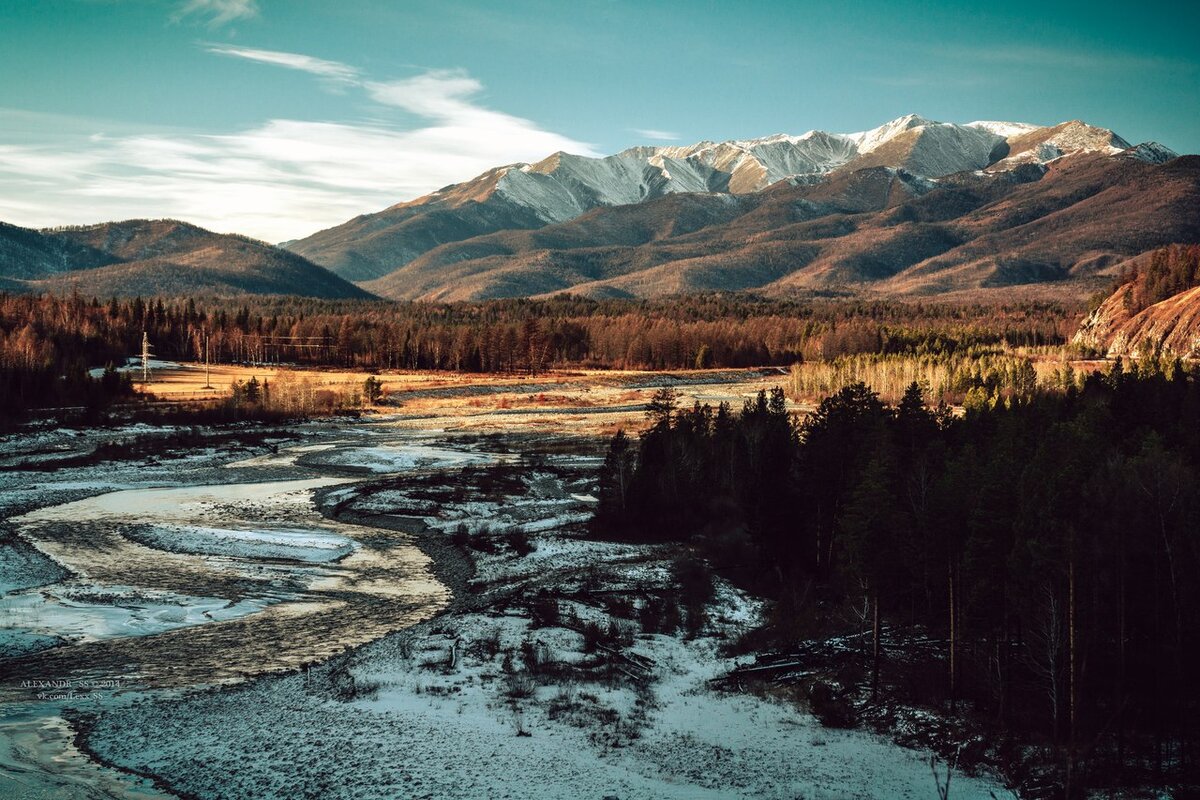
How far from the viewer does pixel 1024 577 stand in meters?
24.6

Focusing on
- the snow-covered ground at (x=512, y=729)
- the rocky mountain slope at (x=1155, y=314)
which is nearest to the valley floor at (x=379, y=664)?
the snow-covered ground at (x=512, y=729)

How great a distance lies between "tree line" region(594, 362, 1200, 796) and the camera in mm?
23453

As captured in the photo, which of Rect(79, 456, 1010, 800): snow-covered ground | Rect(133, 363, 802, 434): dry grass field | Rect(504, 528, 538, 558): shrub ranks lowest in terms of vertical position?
Rect(79, 456, 1010, 800): snow-covered ground

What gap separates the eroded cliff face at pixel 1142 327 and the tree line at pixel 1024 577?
404 feet

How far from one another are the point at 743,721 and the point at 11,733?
17.6 meters

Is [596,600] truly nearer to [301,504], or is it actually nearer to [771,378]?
[301,504]

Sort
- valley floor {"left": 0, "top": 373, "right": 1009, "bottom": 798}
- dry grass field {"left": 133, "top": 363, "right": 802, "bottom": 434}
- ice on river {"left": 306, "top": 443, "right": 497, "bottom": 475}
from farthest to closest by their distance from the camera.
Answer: dry grass field {"left": 133, "top": 363, "right": 802, "bottom": 434}, ice on river {"left": 306, "top": 443, "right": 497, "bottom": 475}, valley floor {"left": 0, "top": 373, "right": 1009, "bottom": 798}

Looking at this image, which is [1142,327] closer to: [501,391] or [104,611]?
[501,391]

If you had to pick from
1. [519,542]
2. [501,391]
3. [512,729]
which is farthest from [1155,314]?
[512,729]

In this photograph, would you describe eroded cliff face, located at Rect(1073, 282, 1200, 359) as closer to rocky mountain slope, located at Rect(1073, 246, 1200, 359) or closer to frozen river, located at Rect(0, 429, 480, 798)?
rocky mountain slope, located at Rect(1073, 246, 1200, 359)

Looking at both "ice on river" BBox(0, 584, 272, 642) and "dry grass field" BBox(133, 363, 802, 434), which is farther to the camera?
"dry grass field" BBox(133, 363, 802, 434)

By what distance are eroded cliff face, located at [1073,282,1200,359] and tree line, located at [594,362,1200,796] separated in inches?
4847

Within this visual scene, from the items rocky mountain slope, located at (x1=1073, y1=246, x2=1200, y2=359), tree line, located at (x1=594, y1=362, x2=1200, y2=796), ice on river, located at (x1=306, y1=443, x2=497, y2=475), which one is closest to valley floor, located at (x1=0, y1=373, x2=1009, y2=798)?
tree line, located at (x1=594, y1=362, x2=1200, y2=796)

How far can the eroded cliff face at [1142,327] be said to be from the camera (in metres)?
148
